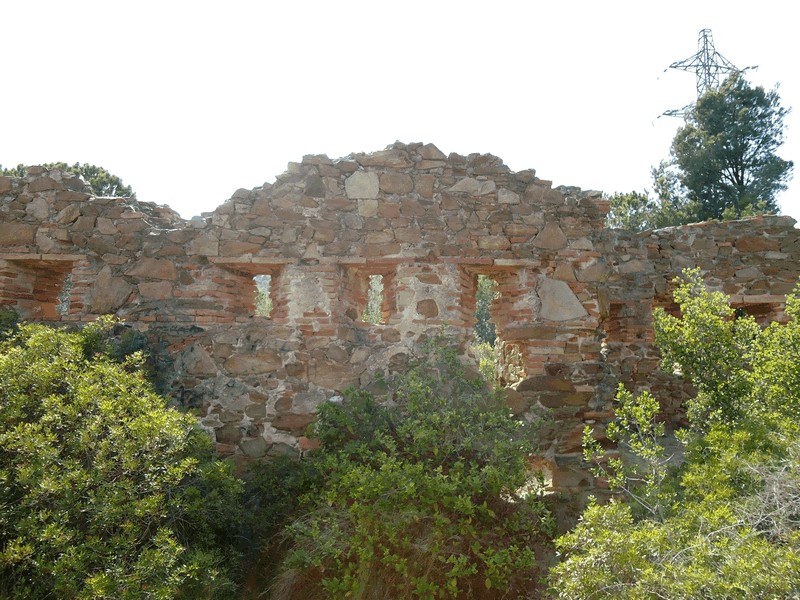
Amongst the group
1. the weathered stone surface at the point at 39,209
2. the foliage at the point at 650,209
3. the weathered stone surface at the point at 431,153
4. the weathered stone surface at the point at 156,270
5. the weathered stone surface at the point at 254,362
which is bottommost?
the weathered stone surface at the point at 254,362

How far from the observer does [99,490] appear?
10.6 ft

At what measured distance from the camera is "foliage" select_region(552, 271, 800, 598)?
2.65 meters

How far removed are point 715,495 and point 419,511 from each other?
1.72 metres

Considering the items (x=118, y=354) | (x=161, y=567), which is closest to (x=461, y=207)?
(x=118, y=354)

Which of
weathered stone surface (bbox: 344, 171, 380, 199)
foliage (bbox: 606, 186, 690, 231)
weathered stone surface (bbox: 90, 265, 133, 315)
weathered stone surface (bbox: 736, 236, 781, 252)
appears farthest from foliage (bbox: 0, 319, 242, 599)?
foliage (bbox: 606, 186, 690, 231)

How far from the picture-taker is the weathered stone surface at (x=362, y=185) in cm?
555

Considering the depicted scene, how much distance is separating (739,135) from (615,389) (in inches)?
523

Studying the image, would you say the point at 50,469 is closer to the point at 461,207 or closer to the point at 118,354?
the point at 118,354

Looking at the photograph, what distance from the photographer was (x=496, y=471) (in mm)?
4109

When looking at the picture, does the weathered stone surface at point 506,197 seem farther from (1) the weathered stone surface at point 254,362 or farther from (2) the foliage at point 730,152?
(2) the foliage at point 730,152

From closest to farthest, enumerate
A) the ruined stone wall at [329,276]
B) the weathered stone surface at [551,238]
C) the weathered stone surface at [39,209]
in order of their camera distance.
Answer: the ruined stone wall at [329,276] → the weathered stone surface at [551,238] → the weathered stone surface at [39,209]

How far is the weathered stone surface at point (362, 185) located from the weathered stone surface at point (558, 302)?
5.69 feet

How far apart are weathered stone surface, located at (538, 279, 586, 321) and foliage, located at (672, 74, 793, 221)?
1224 cm

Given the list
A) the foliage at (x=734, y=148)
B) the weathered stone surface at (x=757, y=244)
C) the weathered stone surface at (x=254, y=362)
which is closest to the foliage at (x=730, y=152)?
the foliage at (x=734, y=148)
